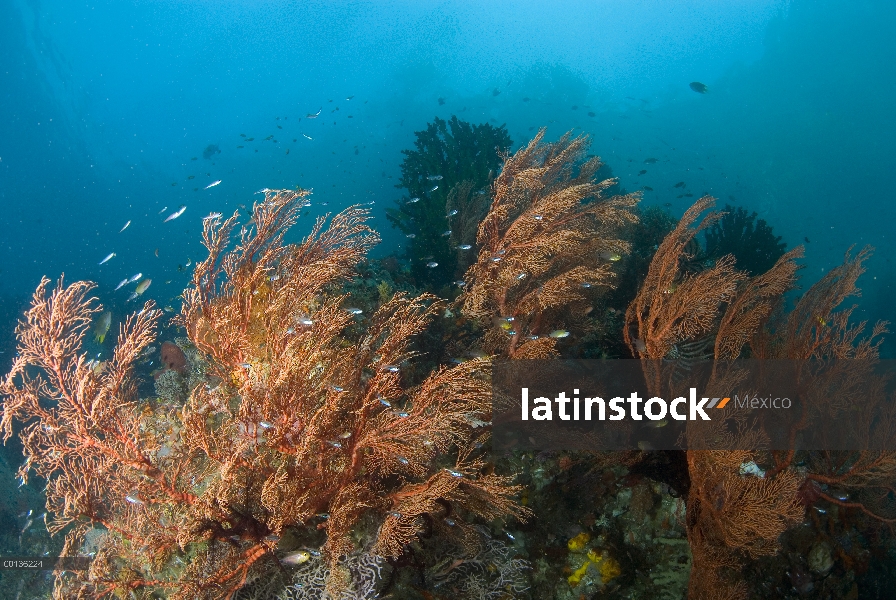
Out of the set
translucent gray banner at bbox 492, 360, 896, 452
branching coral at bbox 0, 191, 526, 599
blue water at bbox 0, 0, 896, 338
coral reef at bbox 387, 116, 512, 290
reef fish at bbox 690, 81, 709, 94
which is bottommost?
translucent gray banner at bbox 492, 360, 896, 452

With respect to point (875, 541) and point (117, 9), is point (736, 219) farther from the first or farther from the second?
point (117, 9)

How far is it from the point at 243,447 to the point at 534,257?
11.9 feet

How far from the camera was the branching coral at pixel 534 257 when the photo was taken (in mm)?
5027

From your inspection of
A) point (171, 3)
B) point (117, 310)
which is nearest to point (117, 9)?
point (171, 3)

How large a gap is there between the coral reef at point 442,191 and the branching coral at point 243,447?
3.22 meters

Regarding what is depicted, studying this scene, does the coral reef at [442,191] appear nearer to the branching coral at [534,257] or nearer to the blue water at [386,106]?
the branching coral at [534,257]

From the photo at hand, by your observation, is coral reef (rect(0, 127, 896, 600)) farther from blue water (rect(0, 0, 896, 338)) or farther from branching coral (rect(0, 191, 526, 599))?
blue water (rect(0, 0, 896, 338))

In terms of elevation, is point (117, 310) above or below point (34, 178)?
below

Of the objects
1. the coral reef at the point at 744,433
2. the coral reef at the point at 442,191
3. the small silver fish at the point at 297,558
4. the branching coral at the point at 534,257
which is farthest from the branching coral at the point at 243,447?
the coral reef at the point at 442,191

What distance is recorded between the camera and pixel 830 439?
16.1 feet

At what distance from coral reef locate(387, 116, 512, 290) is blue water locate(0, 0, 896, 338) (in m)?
12.9

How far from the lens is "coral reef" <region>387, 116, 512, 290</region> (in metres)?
7.75

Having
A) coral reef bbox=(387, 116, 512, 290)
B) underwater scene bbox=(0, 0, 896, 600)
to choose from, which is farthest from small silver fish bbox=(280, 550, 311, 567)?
coral reef bbox=(387, 116, 512, 290)

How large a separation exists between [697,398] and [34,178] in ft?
248
